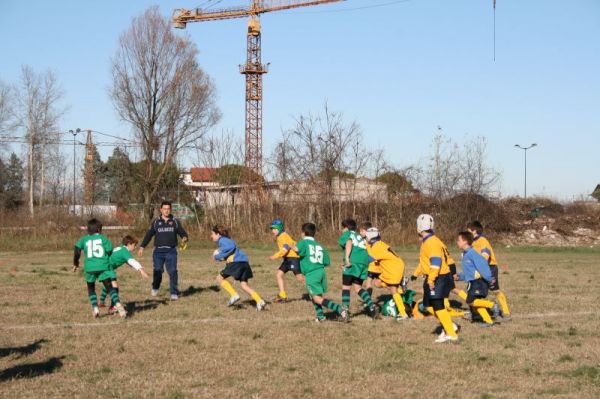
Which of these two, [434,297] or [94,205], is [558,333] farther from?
[94,205]

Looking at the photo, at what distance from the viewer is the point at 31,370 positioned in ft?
29.1

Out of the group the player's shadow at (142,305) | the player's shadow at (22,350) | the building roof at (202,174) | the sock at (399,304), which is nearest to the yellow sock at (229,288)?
the player's shadow at (142,305)

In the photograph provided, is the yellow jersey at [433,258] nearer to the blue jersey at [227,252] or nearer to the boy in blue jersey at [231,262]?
the boy in blue jersey at [231,262]

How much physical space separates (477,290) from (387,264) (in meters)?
1.70

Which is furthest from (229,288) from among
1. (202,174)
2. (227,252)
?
(202,174)

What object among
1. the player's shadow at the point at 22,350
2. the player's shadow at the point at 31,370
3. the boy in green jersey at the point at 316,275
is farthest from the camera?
the boy in green jersey at the point at 316,275

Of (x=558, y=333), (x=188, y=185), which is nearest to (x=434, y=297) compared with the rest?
Result: (x=558, y=333)

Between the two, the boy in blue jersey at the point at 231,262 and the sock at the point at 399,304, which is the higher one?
the boy in blue jersey at the point at 231,262

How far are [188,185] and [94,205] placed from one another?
20.7 feet

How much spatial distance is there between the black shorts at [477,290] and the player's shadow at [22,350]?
682 centimetres

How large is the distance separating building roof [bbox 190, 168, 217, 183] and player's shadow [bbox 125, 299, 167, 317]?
27437mm

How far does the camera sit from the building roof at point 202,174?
142ft

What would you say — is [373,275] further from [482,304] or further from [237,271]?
[237,271]

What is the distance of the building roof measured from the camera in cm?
4322
